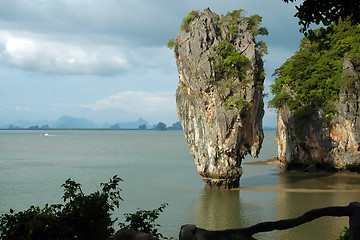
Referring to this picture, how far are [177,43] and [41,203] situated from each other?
582 inches

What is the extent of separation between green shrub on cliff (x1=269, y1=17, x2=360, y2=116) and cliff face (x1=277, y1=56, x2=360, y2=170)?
0.77 m

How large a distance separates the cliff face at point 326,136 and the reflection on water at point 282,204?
2.21 m

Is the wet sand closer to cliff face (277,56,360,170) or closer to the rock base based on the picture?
the rock base

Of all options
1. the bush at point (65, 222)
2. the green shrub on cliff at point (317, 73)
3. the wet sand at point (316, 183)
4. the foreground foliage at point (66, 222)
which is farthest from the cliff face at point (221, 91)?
the bush at point (65, 222)

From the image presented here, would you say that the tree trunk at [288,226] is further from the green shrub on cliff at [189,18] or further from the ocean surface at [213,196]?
the green shrub on cliff at [189,18]

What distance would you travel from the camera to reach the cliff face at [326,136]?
29828mm

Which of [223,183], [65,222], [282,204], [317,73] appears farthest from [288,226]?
[317,73]

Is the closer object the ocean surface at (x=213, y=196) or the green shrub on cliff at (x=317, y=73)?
the ocean surface at (x=213, y=196)

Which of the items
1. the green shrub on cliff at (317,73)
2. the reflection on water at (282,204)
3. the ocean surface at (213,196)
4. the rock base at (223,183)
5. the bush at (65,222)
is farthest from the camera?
the green shrub on cliff at (317,73)

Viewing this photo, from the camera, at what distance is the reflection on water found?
1773 cm

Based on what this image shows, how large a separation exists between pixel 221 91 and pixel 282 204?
8.49m

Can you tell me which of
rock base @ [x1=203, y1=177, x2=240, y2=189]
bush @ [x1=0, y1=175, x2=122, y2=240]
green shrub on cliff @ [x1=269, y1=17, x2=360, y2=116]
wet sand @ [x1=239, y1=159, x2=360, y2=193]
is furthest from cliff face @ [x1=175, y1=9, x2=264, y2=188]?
bush @ [x1=0, y1=175, x2=122, y2=240]

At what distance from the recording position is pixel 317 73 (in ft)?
107

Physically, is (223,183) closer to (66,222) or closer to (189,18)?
(189,18)
